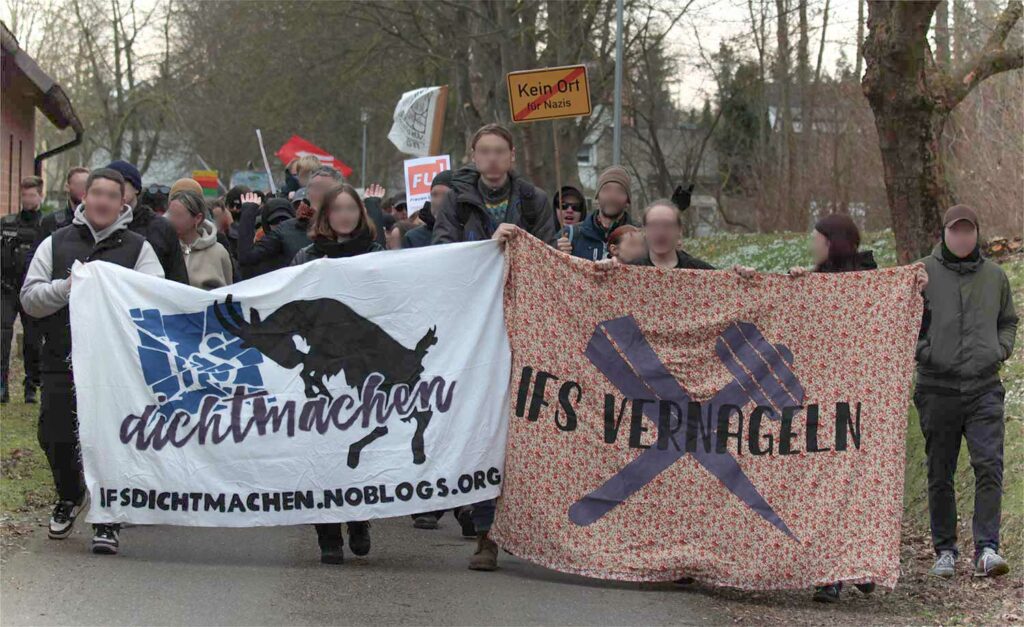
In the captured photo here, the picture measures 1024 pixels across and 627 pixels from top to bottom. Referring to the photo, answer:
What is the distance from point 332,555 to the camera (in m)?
7.48

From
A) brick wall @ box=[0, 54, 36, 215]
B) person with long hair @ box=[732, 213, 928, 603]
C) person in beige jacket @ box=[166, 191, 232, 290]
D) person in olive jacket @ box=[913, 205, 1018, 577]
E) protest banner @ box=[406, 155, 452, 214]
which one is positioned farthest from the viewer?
brick wall @ box=[0, 54, 36, 215]

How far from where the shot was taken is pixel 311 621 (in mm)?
6203

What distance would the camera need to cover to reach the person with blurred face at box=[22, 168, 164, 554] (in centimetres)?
773

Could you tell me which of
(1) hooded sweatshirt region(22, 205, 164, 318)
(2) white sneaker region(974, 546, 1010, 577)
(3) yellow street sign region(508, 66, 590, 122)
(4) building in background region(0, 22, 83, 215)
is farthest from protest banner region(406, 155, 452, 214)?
(2) white sneaker region(974, 546, 1010, 577)

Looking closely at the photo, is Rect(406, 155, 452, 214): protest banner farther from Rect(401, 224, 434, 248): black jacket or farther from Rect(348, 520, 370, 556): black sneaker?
Rect(348, 520, 370, 556): black sneaker

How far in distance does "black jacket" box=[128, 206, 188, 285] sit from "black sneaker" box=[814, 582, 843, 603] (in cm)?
402

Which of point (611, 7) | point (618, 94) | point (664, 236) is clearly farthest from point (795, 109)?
point (664, 236)

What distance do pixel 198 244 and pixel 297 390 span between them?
7.97 feet

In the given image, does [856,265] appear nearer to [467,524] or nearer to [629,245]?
[629,245]

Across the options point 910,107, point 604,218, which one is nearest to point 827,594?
point 604,218

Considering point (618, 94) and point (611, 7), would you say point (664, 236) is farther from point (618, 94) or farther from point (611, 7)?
point (611, 7)

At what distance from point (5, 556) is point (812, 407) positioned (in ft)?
14.2

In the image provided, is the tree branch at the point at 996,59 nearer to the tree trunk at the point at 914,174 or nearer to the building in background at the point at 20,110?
→ the tree trunk at the point at 914,174

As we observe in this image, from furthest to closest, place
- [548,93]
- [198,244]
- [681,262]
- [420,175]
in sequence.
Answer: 1. [420,175]
2. [548,93]
3. [198,244]
4. [681,262]
